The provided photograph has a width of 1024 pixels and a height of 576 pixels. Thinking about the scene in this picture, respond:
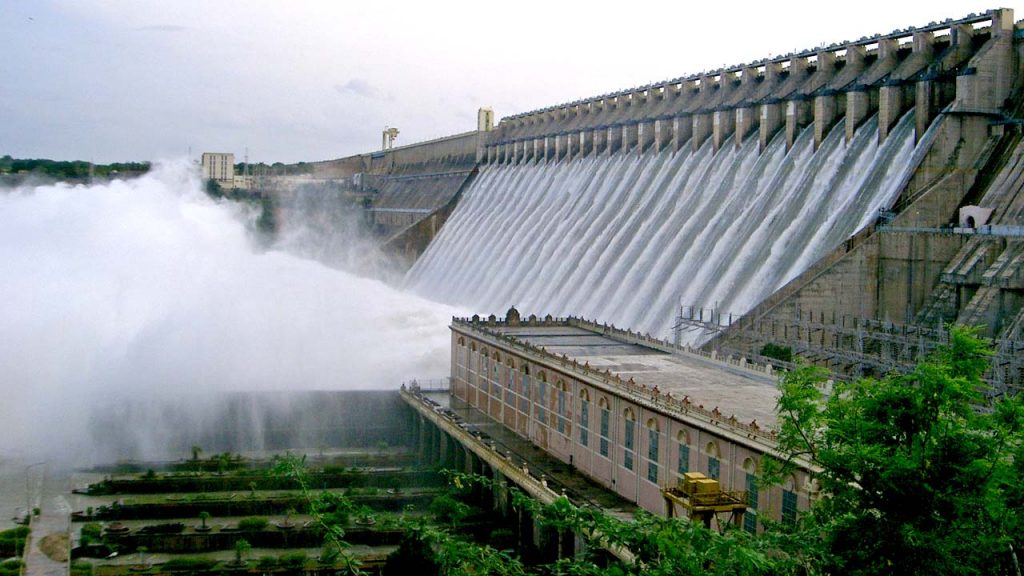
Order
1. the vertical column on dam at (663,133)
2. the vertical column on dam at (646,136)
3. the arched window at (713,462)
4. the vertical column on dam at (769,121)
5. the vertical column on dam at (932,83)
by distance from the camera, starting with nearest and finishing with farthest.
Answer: the arched window at (713,462) → the vertical column on dam at (932,83) → the vertical column on dam at (769,121) → the vertical column on dam at (663,133) → the vertical column on dam at (646,136)

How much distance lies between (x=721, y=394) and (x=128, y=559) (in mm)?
12586

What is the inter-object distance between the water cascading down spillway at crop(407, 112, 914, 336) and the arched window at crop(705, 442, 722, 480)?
14.0 metres

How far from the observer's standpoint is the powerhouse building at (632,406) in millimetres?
19484

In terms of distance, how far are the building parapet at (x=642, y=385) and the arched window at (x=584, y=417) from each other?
0.42 m

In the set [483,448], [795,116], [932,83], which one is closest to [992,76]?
[932,83]

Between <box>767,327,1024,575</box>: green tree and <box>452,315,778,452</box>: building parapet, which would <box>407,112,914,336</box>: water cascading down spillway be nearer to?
<box>452,315,778,452</box>: building parapet

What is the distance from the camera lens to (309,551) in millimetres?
25391

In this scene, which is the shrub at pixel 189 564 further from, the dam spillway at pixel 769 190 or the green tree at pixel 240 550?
the dam spillway at pixel 769 190

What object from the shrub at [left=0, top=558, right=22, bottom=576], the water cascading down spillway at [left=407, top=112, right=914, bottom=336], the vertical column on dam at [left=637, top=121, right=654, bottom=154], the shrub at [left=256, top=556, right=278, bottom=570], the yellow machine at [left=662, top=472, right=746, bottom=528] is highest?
the vertical column on dam at [left=637, top=121, right=654, bottom=154]

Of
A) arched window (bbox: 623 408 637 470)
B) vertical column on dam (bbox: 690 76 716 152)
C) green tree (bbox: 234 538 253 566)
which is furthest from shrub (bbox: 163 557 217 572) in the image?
vertical column on dam (bbox: 690 76 716 152)

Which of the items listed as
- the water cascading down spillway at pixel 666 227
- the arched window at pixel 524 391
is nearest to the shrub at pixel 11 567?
the arched window at pixel 524 391

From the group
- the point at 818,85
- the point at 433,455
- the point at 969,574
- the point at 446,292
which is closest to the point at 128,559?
the point at 433,455

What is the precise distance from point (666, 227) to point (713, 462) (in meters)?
24.2

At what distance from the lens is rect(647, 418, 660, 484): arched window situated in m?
22.5
